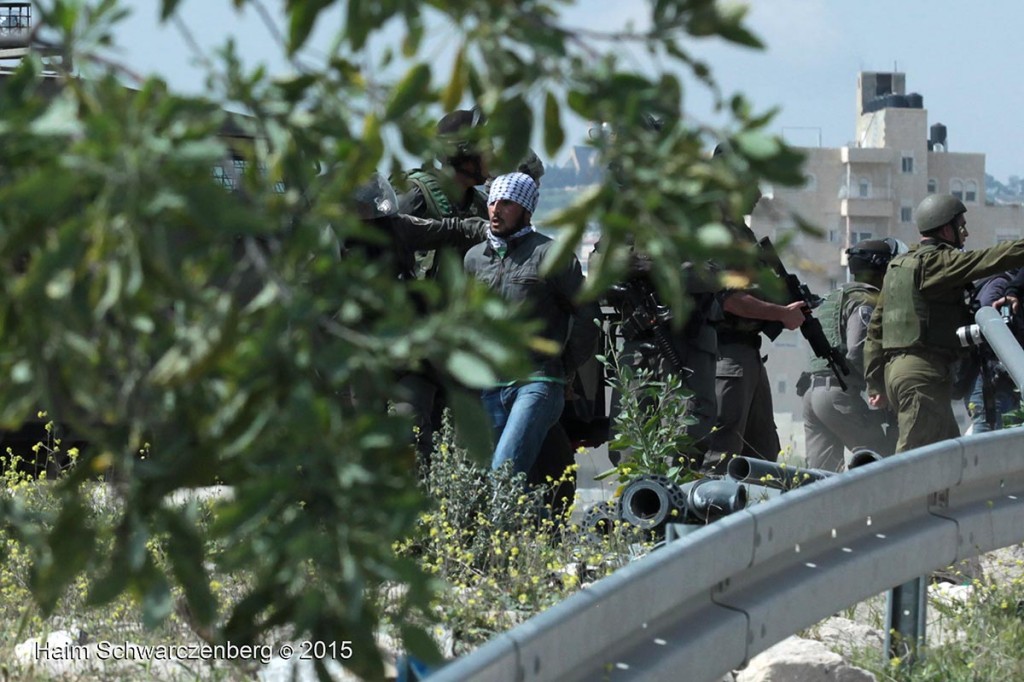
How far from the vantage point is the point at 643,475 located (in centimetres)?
671

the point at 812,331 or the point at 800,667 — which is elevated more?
the point at 812,331

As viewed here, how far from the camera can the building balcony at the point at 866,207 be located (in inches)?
3942

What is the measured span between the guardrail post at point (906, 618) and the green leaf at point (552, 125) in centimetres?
371

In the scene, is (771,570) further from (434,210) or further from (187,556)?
(434,210)

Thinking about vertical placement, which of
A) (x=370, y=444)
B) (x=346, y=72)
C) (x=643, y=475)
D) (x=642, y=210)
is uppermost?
(x=346, y=72)

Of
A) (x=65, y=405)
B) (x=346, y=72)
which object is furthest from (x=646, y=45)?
(x=65, y=405)

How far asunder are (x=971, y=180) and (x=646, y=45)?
105705 mm

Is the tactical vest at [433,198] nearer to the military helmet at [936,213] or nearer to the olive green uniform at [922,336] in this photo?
the olive green uniform at [922,336]

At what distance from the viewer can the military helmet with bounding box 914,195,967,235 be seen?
32.6 feet

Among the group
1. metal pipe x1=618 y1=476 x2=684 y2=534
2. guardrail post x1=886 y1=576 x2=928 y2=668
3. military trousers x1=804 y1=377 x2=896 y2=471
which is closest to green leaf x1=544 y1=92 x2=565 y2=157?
guardrail post x1=886 y1=576 x2=928 y2=668

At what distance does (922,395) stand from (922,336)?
33 centimetres

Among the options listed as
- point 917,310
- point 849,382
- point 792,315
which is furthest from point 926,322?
point 849,382

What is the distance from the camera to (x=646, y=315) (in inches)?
344

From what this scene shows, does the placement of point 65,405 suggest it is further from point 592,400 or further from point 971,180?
point 971,180
